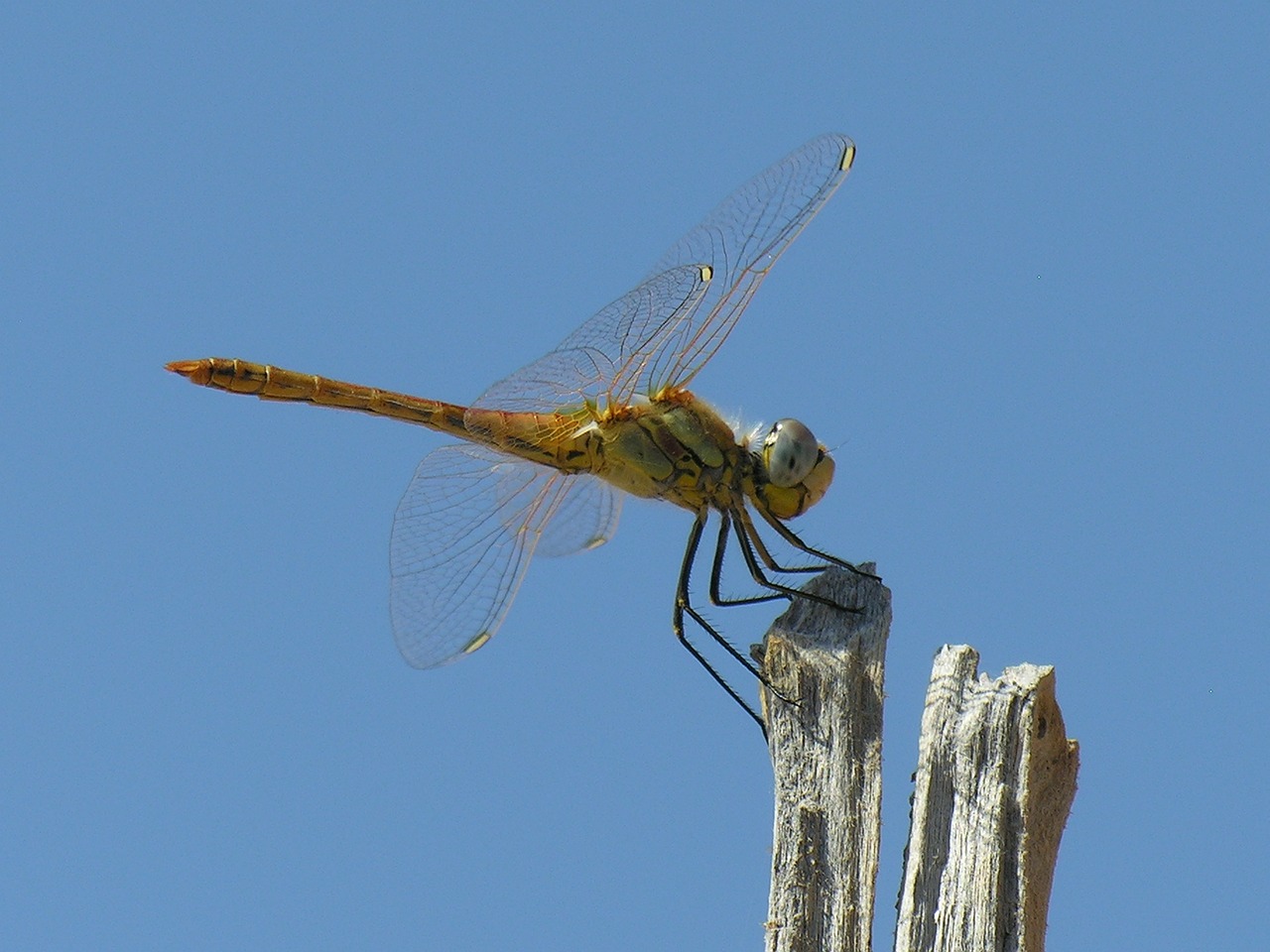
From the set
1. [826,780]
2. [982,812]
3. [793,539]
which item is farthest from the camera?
[793,539]

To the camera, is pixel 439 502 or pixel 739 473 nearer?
pixel 739 473

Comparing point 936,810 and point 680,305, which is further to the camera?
point 680,305

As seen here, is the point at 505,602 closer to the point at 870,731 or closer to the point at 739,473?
the point at 739,473

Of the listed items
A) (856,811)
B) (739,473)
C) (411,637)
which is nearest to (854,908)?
(856,811)

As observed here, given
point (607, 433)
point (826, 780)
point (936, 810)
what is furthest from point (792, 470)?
point (936, 810)

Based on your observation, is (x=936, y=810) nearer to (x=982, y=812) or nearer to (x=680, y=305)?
(x=982, y=812)

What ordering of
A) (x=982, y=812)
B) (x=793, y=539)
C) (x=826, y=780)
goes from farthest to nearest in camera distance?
(x=793, y=539) → (x=826, y=780) → (x=982, y=812)
